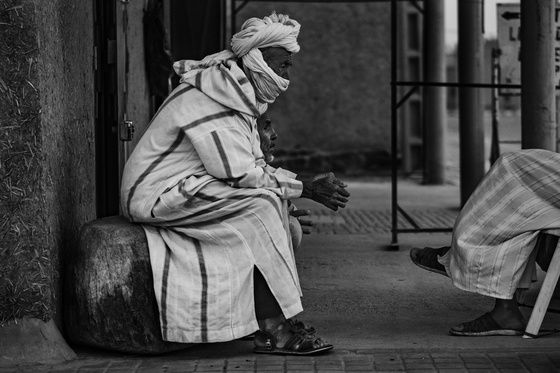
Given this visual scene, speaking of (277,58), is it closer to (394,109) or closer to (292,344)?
(292,344)

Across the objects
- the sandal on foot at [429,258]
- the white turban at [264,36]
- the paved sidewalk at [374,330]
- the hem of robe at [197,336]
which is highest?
the white turban at [264,36]

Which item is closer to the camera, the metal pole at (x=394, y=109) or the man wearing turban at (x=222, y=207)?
the man wearing turban at (x=222, y=207)

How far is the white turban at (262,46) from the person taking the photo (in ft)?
16.4

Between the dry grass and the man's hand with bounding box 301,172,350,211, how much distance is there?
1164mm

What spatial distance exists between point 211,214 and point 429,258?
4.32 feet

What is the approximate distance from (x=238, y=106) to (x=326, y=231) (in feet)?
15.1

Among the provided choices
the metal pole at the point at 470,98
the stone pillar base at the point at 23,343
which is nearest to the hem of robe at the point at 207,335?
the stone pillar base at the point at 23,343

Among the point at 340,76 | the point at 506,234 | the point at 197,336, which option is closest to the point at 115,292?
the point at 197,336

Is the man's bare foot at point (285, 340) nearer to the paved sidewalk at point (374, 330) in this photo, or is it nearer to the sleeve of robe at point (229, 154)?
the paved sidewalk at point (374, 330)

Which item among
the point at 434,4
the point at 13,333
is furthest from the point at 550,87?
the point at 434,4

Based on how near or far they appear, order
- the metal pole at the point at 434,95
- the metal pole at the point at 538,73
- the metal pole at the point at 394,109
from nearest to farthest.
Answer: the metal pole at the point at 538,73 → the metal pole at the point at 394,109 → the metal pole at the point at 434,95

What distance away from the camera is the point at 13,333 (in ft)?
15.6

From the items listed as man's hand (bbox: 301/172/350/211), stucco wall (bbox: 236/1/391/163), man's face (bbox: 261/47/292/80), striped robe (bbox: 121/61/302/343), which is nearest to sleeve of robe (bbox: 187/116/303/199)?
striped robe (bbox: 121/61/302/343)

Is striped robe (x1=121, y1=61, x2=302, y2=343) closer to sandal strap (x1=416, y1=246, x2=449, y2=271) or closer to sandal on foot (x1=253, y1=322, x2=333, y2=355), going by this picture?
sandal on foot (x1=253, y1=322, x2=333, y2=355)
